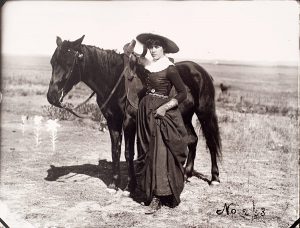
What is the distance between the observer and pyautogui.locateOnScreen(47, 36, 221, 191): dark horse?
396cm

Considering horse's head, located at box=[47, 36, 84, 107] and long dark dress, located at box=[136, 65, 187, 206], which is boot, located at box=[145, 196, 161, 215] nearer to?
long dark dress, located at box=[136, 65, 187, 206]

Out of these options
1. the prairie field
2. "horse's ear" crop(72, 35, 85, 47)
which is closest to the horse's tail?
the prairie field

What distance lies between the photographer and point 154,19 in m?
4.09

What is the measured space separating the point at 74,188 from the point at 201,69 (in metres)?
1.98

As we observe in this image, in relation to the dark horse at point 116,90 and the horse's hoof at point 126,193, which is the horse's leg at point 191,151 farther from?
the horse's hoof at point 126,193

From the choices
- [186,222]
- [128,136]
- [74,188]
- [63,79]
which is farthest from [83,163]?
[186,222]

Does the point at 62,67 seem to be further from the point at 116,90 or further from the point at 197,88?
the point at 197,88

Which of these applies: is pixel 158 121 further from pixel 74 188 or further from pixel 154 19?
pixel 74 188

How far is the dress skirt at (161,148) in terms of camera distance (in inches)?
150

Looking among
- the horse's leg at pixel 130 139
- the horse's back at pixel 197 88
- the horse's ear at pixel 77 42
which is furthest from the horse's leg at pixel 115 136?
the horse's ear at pixel 77 42

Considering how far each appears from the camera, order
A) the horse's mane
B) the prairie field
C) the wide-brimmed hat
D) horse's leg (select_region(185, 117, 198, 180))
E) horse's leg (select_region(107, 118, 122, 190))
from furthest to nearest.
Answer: horse's leg (select_region(185, 117, 198, 180)) → horse's leg (select_region(107, 118, 122, 190)) → the horse's mane → the prairie field → the wide-brimmed hat

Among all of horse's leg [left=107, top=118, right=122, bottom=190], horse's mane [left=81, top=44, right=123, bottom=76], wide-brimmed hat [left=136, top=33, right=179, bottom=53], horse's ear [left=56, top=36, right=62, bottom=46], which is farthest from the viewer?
horse's leg [left=107, top=118, right=122, bottom=190]

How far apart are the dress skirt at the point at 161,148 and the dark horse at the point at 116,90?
0.34 m

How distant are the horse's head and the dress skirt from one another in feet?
2.60
